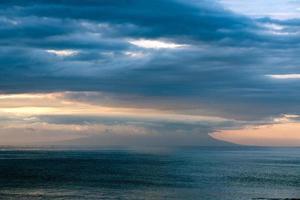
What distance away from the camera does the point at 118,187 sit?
106938 millimetres

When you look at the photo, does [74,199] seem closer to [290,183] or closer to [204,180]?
[204,180]

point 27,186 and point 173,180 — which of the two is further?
point 173,180

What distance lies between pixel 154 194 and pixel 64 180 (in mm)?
32562

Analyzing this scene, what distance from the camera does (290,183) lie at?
126312 mm

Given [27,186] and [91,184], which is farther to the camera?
[91,184]

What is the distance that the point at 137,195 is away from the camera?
94.0m

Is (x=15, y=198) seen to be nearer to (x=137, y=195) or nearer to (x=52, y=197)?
(x=52, y=197)

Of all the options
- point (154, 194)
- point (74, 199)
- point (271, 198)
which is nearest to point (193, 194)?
point (154, 194)

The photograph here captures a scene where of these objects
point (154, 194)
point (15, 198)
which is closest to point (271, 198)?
point (154, 194)

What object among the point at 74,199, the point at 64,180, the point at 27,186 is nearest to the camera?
the point at 74,199

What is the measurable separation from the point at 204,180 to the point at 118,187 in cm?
2943

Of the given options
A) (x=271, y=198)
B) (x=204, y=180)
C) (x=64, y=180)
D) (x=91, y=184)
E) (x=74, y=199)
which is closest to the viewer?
(x=74, y=199)

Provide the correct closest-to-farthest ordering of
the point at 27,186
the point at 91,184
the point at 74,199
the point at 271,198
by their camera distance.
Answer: the point at 74,199 < the point at 271,198 < the point at 27,186 < the point at 91,184

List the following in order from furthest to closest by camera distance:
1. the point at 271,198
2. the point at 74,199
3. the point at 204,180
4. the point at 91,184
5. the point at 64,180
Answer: the point at 204,180 < the point at 64,180 < the point at 91,184 < the point at 271,198 < the point at 74,199
